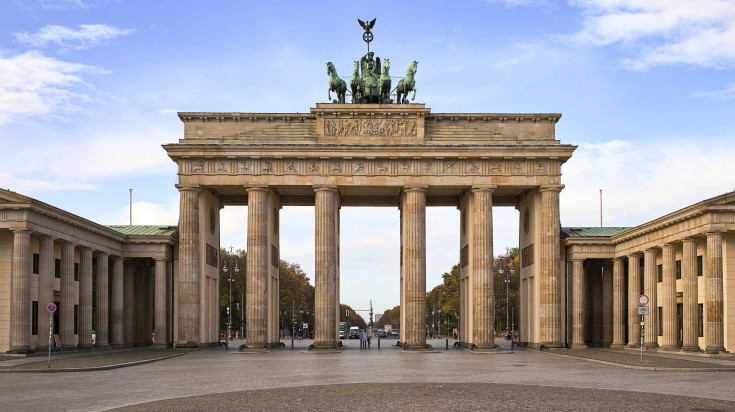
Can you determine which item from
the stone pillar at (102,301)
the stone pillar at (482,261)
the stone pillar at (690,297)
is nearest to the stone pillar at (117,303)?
the stone pillar at (102,301)

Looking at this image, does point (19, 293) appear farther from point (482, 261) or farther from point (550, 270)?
point (550, 270)

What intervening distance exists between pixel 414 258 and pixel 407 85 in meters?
12.6

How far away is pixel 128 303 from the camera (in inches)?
2899

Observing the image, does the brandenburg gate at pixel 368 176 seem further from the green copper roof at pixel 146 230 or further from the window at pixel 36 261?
the window at pixel 36 261

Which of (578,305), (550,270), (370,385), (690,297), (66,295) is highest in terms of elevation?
(550,270)

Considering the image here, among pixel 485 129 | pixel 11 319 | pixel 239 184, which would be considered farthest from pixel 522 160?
pixel 11 319

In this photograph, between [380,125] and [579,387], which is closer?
[579,387]

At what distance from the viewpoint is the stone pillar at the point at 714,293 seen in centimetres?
5231

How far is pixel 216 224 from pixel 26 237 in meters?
22.4

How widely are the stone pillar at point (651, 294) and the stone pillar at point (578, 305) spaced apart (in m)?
5.02

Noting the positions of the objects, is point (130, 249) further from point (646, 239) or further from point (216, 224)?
point (646, 239)

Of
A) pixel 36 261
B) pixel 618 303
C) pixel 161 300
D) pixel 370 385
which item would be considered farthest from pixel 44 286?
pixel 618 303

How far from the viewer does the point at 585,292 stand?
251 feet

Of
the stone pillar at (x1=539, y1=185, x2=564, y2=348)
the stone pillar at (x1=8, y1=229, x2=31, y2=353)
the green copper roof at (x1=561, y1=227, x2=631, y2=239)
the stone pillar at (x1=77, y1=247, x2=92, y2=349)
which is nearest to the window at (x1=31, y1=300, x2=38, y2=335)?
the stone pillar at (x1=8, y1=229, x2=31, y2=353)
